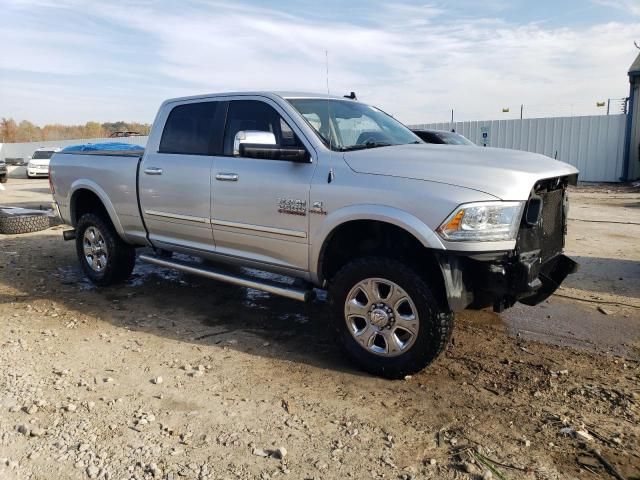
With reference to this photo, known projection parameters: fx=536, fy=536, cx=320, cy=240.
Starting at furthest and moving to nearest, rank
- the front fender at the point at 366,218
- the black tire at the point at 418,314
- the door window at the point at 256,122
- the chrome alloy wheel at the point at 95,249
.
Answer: the chrome alloy wheel at the point at 95,249 → the door window at the point at 256,122 → the black tire at the point at 418,314 → the front fender at the point at 366,218

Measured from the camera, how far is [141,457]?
2.83m

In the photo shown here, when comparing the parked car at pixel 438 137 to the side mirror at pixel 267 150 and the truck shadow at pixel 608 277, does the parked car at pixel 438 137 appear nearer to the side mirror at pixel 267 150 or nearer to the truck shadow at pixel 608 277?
the truck shadow at pixel 608 277

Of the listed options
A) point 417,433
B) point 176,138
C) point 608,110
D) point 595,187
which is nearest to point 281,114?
point 176,138

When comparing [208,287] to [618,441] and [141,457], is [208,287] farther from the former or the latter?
[618,441]

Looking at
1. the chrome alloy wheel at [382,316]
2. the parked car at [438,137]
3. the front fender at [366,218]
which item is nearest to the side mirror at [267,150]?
the front fender at [366,218]

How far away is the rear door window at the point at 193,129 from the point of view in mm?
4879

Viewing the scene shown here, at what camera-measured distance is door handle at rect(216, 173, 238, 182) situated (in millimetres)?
4488

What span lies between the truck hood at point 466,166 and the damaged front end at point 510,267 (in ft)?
0.44

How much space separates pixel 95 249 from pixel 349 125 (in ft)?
11.3

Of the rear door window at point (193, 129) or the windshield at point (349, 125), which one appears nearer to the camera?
the windshield at point (349, 125)

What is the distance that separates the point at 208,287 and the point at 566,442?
4201 millimetres

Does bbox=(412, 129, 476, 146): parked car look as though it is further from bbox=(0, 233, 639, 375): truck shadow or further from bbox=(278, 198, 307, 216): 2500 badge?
bbox=(278, 198, 307, 216): 2500 badge

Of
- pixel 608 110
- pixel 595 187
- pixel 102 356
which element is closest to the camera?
pixel 102 356

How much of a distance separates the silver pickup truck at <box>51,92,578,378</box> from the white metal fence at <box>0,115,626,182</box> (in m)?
19.0
